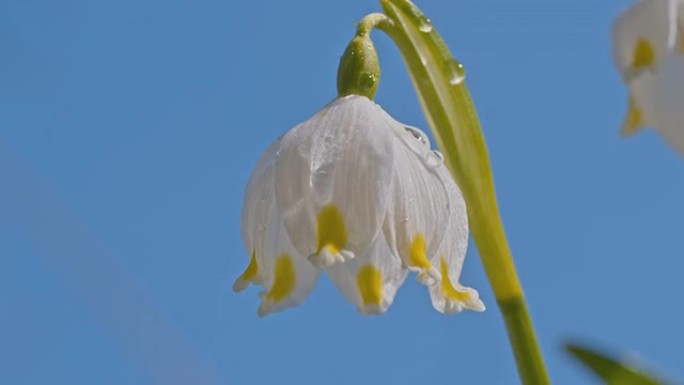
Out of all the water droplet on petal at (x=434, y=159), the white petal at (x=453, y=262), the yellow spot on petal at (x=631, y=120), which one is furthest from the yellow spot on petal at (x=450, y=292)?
the yellow spot on petal at (x=631, y=120)

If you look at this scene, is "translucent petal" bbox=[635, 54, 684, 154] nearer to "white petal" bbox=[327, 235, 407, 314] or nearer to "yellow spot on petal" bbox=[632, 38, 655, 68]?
"yellow spot on petal" bbox=[632, 38, 655, 68]

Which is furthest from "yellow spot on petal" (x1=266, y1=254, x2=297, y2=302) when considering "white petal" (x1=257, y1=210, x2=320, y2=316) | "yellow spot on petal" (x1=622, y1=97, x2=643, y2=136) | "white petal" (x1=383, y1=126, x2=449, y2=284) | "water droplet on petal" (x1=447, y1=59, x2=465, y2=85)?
"yellow spot on petal" (x1=622, y1=97, x2=643, y2=136)

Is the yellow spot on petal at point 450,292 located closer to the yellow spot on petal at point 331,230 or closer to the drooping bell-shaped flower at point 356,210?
the drooping bell-shaped flower at point 356,210

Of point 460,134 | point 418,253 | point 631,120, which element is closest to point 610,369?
point 631,120

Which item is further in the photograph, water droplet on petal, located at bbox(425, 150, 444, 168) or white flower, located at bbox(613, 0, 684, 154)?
water droplet on petal, located at bbox(425, 150, 444, 168)

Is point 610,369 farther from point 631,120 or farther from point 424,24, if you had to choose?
point 424,24

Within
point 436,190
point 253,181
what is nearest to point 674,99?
point 436,190
